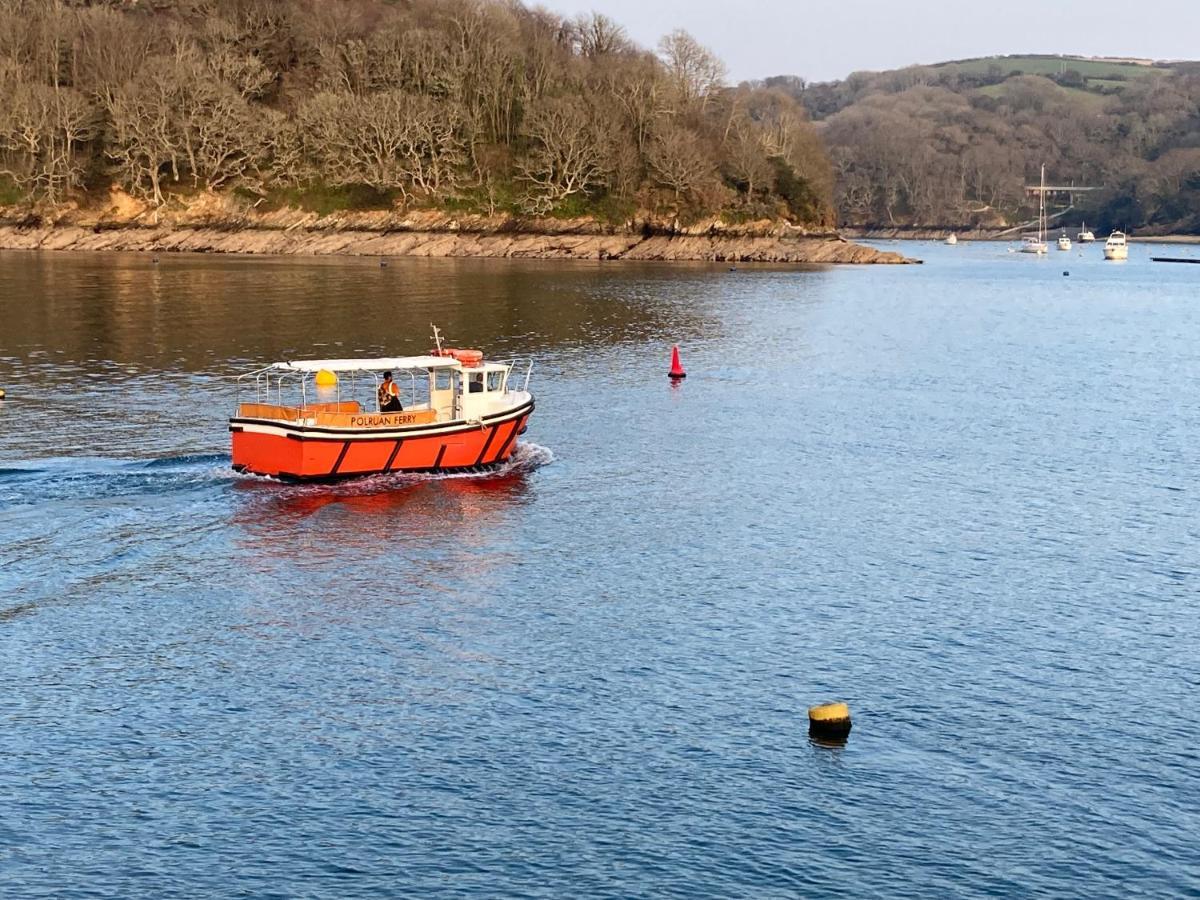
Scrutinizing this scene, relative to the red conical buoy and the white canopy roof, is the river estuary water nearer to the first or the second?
the white canopy roof

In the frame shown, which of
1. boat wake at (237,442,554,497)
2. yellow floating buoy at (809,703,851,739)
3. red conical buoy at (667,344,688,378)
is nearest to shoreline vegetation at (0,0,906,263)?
red conical buoy at (667,344,688,378)

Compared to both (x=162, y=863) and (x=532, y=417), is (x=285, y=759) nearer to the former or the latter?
(x=162, y=863)

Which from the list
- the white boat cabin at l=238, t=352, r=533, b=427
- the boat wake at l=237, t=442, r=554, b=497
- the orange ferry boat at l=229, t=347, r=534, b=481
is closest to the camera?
the orange ferry boat at l=229, t=347, r=534, b=481

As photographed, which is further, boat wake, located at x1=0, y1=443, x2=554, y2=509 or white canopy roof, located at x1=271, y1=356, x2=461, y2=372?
white canopy roof, located at x1=271, y1=356, x2=461, y2=372

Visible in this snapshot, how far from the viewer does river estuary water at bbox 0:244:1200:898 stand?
25.5m

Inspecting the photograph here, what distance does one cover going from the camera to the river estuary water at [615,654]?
25500mm

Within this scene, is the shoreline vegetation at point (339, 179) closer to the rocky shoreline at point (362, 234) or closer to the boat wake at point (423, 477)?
the rocky shoreline at point (362, 234)

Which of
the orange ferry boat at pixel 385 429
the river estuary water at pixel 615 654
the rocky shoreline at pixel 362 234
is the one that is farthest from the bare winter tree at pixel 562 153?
the orange ferry boat at pixel 385 429

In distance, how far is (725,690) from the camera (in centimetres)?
3297

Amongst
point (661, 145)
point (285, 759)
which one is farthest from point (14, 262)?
point (285, 759)

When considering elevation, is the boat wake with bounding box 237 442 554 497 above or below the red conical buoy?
below

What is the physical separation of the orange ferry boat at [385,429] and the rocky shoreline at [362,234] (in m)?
130

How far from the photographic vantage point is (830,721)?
29797mm

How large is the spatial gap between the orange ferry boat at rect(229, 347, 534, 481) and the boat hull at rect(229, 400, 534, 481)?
0.04 m
